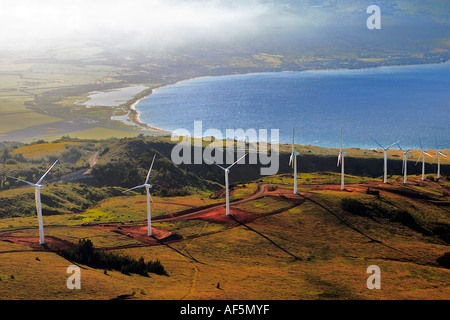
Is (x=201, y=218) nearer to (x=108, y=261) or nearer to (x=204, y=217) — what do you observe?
(x=204, y=217)

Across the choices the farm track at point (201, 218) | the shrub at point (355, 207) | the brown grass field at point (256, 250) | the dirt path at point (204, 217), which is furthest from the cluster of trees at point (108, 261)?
the shrub at point (355, 207)

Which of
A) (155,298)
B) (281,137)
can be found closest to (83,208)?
(155,298)

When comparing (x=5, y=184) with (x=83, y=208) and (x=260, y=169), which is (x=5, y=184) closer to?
(x=83, y=208)

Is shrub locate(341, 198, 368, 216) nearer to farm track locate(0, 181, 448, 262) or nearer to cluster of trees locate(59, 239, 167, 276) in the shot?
farm track locate(0, 181, 448, 262)

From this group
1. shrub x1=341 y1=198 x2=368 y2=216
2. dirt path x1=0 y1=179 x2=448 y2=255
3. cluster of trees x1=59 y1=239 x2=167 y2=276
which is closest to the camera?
cluster of trees x1=59 y1=239 x2=167 y2=276

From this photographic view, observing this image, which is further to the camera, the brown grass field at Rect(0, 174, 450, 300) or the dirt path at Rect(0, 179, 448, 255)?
the dirt path at Rect(0, 179, 448, 255)

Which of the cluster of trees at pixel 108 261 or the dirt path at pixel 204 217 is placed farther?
the dirt path at pixel 204 217

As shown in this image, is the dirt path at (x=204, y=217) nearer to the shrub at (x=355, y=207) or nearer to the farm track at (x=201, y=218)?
the farm track at (x=201, y=218)

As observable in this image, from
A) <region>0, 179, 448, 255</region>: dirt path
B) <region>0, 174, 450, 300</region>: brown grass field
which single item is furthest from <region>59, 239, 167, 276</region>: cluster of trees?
<region>0, 179, 448, 255</region>: dirt path

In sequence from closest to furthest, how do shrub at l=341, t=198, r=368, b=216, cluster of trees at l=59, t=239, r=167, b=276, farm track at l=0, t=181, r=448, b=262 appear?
cluster of trees at l=59, t=239, r=167, b=276 → farm track at l=0, t=181, r=448, b=262 → shrub at l=341, t=198, r=368, b=216
